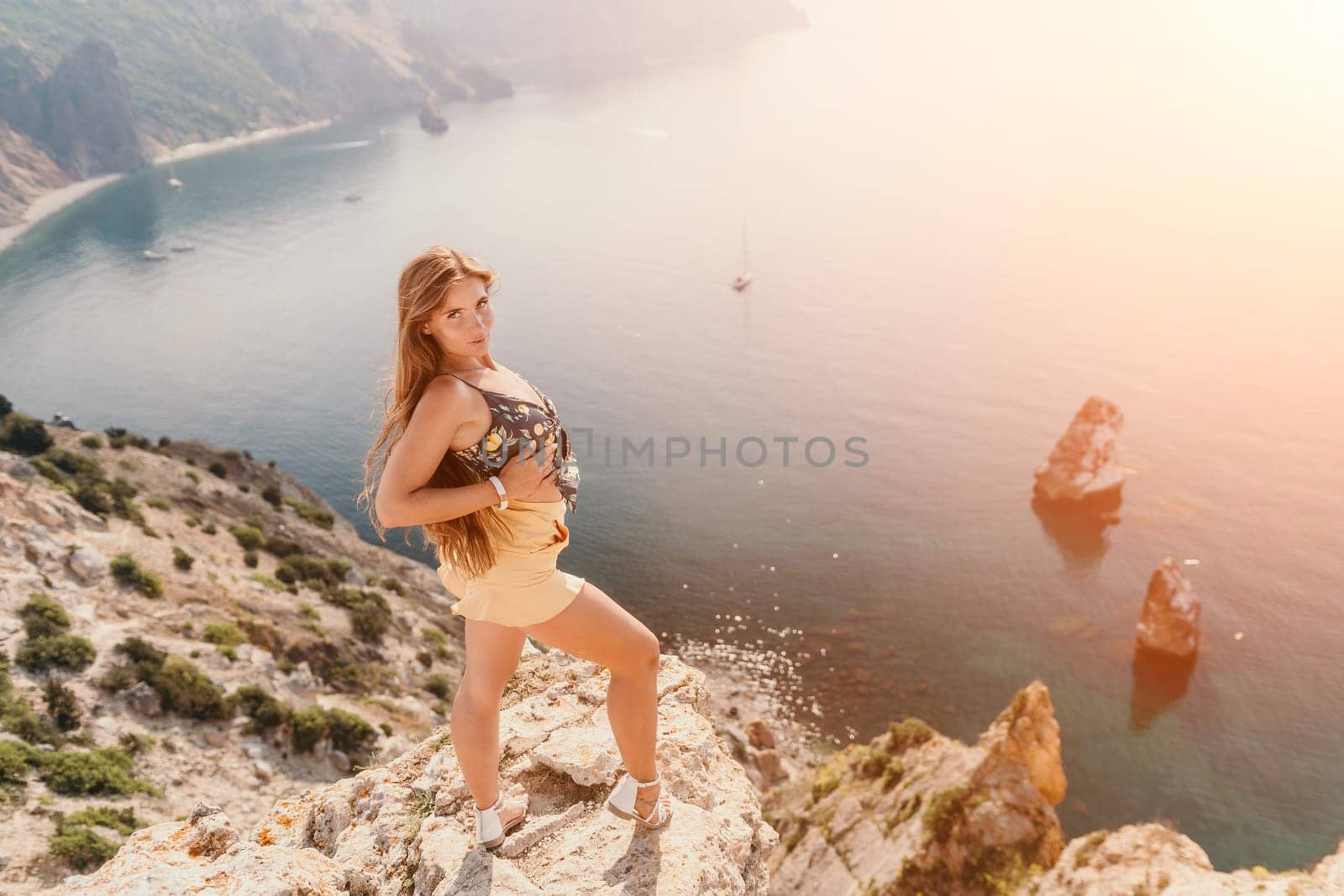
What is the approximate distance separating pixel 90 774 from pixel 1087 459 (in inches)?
2003

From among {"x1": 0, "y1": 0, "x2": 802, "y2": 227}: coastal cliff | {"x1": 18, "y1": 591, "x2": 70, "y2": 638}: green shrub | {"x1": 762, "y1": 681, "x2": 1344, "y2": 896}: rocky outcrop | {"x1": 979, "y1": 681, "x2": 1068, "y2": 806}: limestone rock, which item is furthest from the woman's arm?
{"x1": 0, "y1": 0, "x2": 802, "y2": 227}: coastal cliff

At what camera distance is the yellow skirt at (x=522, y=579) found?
4.52 metres

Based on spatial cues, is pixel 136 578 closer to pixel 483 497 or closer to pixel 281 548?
pixel 281 548

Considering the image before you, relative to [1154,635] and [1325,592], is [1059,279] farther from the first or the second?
[1154,635]

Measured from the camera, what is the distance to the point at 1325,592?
143ft

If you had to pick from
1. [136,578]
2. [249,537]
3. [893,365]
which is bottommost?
[249,537]

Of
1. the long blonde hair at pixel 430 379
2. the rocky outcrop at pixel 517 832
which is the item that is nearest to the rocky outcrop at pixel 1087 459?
the rocky outcrop at pixel 517 832

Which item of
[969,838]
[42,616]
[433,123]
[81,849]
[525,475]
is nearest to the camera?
[525,475]

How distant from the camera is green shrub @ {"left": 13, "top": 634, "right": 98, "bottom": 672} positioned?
19.1 metres

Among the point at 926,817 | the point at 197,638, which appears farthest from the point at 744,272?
the point at 926,817

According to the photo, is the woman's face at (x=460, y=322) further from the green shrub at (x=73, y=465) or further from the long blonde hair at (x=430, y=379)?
the green shrub at (x=73, y=465)

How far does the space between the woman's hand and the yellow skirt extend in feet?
0.44

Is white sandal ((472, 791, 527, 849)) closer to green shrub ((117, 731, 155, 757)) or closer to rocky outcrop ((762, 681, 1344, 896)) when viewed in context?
rocky outcrop ((762, 681, 1344, 896))

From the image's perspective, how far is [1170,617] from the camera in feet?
126
